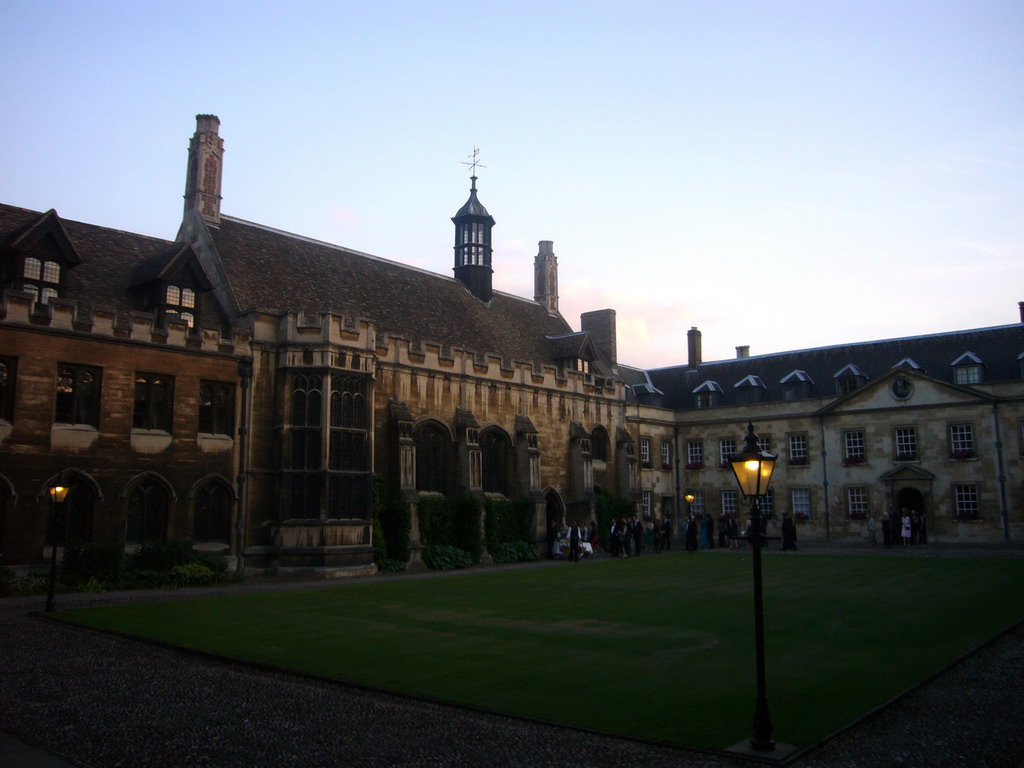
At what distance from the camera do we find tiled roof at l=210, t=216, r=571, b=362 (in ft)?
92.9

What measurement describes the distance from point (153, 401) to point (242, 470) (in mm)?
3213

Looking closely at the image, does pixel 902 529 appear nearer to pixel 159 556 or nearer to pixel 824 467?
pixel 824 467

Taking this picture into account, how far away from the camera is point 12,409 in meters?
20.7

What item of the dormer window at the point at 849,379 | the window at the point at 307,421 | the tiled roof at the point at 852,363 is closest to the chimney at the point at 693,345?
the tiled roof at the point at 852,363

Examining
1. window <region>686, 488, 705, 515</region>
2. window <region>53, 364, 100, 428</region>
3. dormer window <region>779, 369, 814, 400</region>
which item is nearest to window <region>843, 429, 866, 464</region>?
dormer window <region>779, 369, 814, 400</region>

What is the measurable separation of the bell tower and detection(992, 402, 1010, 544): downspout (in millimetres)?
22735

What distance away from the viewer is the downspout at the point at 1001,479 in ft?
116

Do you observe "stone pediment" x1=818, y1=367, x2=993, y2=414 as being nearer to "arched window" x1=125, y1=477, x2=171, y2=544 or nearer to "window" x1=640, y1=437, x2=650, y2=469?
"window" x1=640, y1=437, x2=650, y2=469

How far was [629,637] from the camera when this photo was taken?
1251 centimetres

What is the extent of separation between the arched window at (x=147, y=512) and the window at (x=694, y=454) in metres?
29.1

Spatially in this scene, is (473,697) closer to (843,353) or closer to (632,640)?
(632,640)

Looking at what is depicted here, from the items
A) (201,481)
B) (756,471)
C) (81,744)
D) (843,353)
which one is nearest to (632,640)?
(756,471)

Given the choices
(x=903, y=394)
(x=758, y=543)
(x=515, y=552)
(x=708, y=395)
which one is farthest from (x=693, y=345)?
(x=758, y=543)

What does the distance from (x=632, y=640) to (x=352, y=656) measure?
13.2 ft
